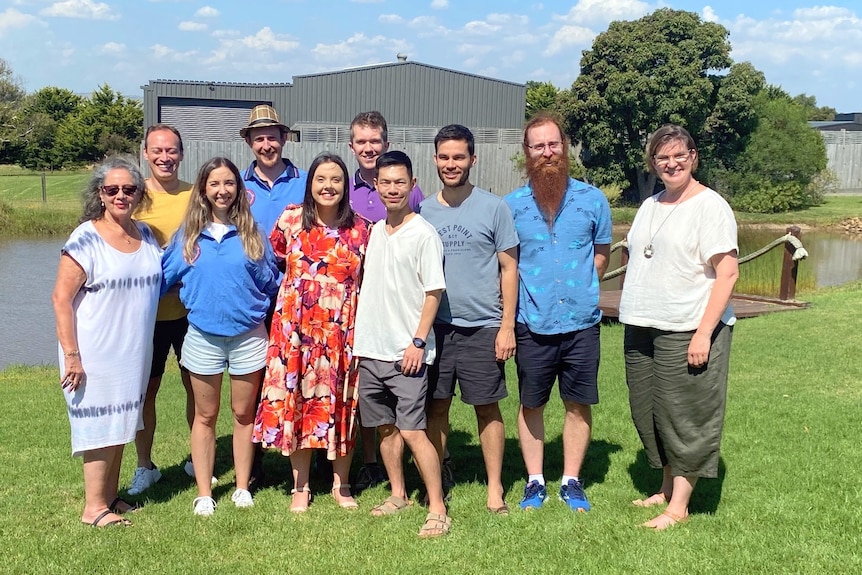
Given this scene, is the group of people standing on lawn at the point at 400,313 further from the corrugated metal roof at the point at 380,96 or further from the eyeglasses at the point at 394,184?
the corrugated metal roof at the point at 380,96

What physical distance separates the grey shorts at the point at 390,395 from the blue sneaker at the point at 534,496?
82 cm

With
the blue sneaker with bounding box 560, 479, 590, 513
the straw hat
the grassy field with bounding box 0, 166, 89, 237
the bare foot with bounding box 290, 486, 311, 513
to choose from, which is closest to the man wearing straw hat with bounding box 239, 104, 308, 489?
the straw hat

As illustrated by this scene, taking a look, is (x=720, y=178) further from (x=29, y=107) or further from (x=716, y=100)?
(x=29, y=107)

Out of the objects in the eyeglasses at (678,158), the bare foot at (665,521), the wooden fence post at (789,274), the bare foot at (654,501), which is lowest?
the bare foot at (654,501)

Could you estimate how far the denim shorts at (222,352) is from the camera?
176 inches

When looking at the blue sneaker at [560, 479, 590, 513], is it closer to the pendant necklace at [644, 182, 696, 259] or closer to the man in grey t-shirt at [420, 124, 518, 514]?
the man in grey t-shirt at [420, 124, 518, 514]

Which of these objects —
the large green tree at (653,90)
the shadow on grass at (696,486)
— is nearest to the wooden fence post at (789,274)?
the shadow on grass at (696,486)

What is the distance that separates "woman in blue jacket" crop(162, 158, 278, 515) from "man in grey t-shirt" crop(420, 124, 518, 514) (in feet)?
3.20

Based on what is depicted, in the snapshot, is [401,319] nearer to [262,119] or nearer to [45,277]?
[262,119]

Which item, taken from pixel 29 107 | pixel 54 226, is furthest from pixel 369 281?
pixel 29 107

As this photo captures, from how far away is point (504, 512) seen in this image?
4.53 meters

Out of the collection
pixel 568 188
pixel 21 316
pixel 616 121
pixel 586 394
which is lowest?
pixel 21 316

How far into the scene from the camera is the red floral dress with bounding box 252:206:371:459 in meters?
4.43

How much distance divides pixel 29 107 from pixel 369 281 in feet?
139
